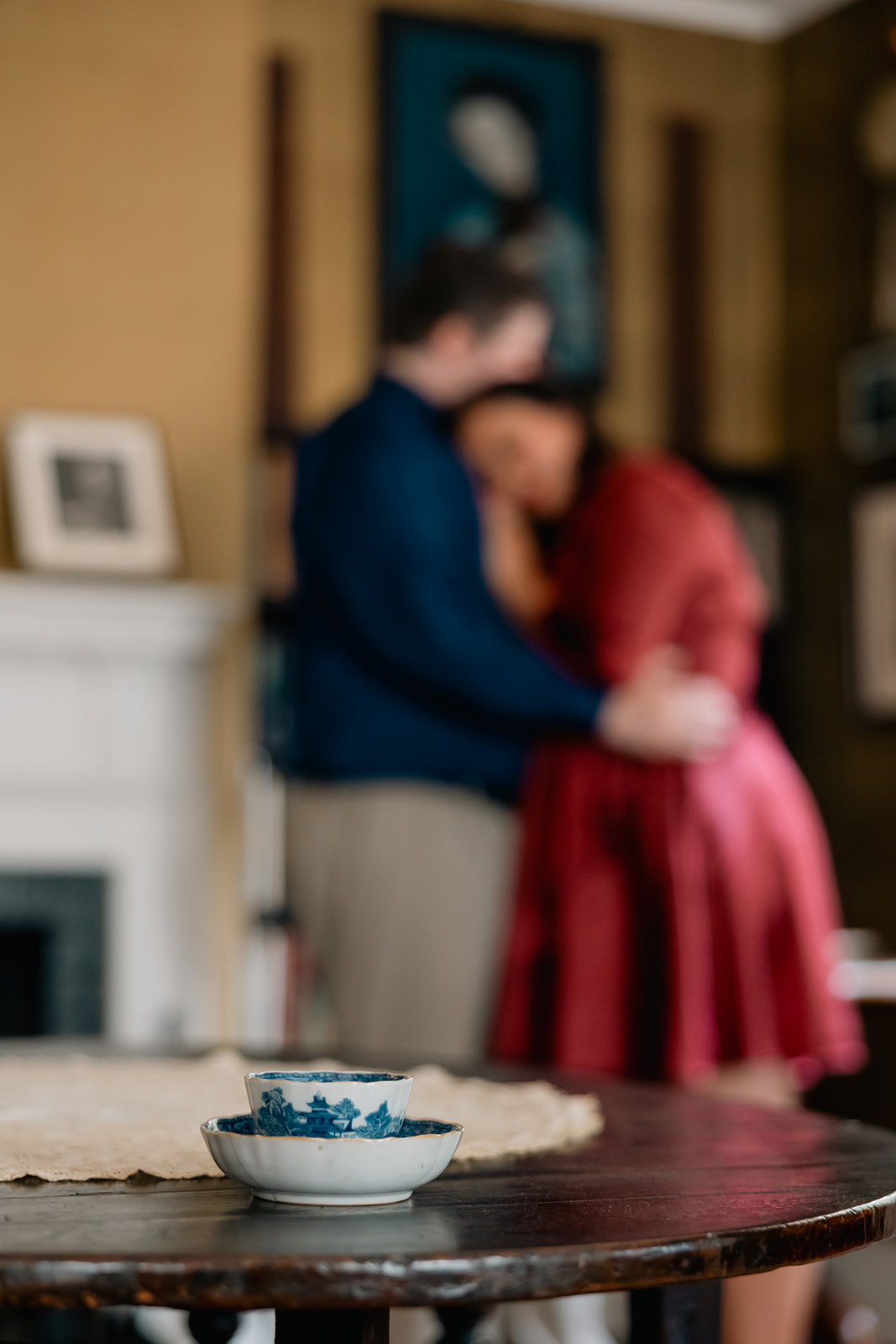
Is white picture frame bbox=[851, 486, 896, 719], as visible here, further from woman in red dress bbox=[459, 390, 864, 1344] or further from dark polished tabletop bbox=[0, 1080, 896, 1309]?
dark polished tabletop bbox=[0, 1080, 896, 1309]

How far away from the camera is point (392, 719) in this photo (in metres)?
2.21

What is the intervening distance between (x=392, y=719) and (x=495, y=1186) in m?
1.38

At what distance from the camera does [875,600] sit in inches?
133

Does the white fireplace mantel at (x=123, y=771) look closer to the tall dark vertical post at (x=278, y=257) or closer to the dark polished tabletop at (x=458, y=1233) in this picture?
the tall dark vertical post at (x=278, y=257)

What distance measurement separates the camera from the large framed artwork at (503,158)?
3439mm

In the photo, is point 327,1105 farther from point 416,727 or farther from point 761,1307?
point 416,727

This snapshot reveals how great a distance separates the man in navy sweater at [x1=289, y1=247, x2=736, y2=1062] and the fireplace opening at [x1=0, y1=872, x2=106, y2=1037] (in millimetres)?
912

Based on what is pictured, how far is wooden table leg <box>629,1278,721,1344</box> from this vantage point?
97cm

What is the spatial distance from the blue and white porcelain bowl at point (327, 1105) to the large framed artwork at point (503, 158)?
9.31ft

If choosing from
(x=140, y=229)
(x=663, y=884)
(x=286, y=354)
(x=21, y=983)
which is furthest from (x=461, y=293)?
(x=21, y=983)

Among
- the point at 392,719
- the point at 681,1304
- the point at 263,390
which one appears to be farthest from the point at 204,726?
the point at 681,1304

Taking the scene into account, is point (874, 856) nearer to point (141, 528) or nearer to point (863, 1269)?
point (863, 1269)

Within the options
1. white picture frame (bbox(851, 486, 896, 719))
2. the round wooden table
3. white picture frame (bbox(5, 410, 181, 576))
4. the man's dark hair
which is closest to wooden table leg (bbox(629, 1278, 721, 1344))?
the round wooden table

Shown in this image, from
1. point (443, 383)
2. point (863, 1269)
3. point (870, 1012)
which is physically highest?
point (443, 383)
